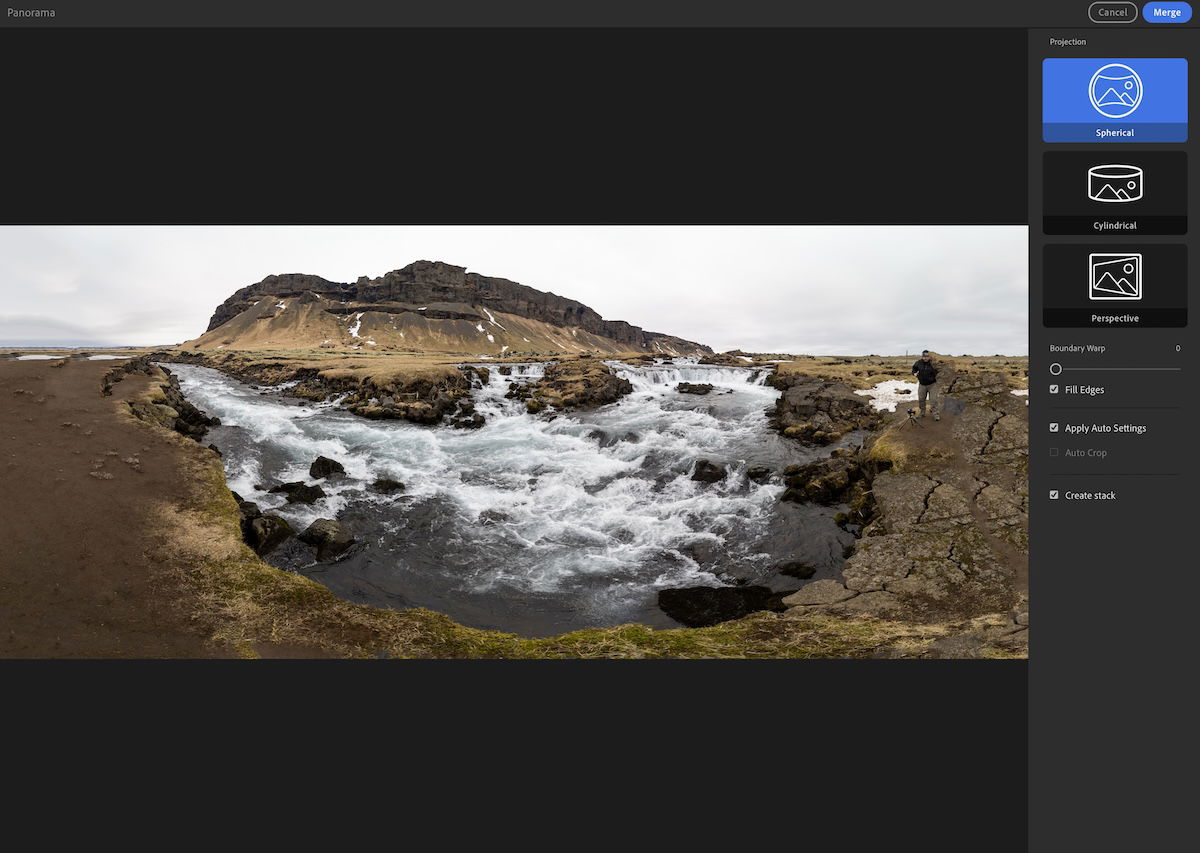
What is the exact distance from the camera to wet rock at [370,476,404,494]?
17.3 meters

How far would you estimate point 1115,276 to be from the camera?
3.57m

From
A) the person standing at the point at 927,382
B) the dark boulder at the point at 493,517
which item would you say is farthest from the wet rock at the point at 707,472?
the dark boulder at the point at 493,517

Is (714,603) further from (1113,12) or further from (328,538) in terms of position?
(328,538)

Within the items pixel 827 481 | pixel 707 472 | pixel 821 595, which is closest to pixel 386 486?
pixel 707 472

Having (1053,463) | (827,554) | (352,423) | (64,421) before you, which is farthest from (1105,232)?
(352,423)

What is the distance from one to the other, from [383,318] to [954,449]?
204 m

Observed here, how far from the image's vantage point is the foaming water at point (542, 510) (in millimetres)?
11141

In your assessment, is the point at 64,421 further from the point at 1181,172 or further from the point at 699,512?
the point at 1181,172

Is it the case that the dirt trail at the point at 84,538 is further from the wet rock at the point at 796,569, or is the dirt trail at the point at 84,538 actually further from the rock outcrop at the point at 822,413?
the rock outcrop at the point at 822,413

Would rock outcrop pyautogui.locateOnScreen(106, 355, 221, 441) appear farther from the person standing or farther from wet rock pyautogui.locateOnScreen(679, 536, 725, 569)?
the person standing

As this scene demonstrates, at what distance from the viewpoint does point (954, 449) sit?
1238 cm

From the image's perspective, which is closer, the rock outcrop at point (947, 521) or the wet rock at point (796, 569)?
the rock outcrop at point (947, 521)

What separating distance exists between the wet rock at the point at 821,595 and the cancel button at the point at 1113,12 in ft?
26.2

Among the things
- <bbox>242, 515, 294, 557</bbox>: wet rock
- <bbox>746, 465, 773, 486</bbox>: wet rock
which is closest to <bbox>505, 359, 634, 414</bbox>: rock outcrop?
<bbox>746, 465, 773, 486</bbox>: wet rock
